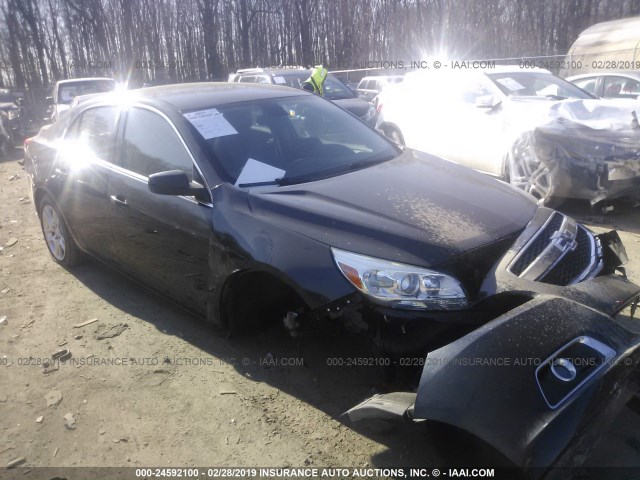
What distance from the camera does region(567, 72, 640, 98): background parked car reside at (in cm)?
998

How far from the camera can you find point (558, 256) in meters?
2.91

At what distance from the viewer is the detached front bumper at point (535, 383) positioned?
1.92 m

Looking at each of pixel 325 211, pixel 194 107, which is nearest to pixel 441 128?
pixel 194 107

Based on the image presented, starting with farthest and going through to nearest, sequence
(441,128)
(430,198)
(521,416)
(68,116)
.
Answer: (441,128) < (68,116) < (430,198) < (521,416)

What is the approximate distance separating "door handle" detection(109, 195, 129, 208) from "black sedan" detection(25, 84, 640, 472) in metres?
0.02

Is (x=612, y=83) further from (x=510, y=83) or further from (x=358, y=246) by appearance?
(x=358, y=246)

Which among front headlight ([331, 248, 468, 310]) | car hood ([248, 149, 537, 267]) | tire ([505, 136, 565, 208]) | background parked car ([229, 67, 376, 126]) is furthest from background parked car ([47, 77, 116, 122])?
front headlight ([331, 248, 468, 310])

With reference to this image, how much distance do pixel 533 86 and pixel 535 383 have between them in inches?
263

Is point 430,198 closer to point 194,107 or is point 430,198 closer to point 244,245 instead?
point 244,245

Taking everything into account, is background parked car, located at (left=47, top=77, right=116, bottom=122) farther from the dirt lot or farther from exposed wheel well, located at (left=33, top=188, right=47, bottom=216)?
the dirt lot

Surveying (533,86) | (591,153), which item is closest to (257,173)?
(591,153)

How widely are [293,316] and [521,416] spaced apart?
1278mm

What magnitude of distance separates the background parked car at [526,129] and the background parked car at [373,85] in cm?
823

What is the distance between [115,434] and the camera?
113 inches
